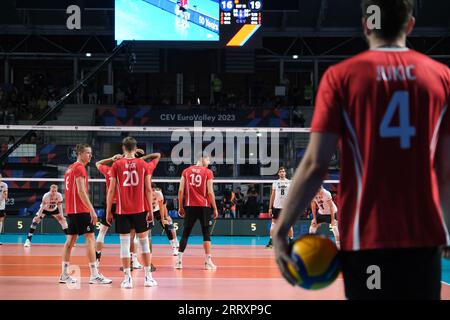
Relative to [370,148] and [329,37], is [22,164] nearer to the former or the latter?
[329,37]

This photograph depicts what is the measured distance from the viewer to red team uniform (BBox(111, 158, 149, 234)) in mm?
9344

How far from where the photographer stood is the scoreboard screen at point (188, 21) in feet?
55.0

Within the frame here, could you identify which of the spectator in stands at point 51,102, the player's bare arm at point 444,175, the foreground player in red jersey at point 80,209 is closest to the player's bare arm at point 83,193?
the foreground player in red jersey at point 80,209

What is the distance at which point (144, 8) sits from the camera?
57.3 ft

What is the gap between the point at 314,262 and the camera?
2631 mm

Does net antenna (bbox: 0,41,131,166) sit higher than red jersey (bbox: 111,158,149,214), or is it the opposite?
net antenna (bbox: 0,41,131,166)

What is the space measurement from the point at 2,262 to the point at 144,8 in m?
7.87

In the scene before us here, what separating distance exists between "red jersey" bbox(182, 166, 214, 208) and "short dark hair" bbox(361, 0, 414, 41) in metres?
9.46

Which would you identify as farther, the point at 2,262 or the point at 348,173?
the point at 2,262

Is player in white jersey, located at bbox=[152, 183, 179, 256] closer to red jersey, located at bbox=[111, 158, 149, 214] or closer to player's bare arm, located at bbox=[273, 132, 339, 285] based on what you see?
red jersey, located at bbox=[111, 158, 149, 214]

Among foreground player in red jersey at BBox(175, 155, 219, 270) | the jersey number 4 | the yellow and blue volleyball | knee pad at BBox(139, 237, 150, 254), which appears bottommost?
knee pad at BBox(139, 237, 150, 254)

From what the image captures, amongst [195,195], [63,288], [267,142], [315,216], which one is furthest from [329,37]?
[63,288]

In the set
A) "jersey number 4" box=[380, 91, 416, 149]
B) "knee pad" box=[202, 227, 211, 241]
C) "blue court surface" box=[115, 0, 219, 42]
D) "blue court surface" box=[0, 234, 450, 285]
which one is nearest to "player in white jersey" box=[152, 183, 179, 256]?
"knee pad" box=[202, 227, 211, 241]

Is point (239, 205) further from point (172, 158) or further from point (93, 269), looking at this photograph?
point (93, 269)
